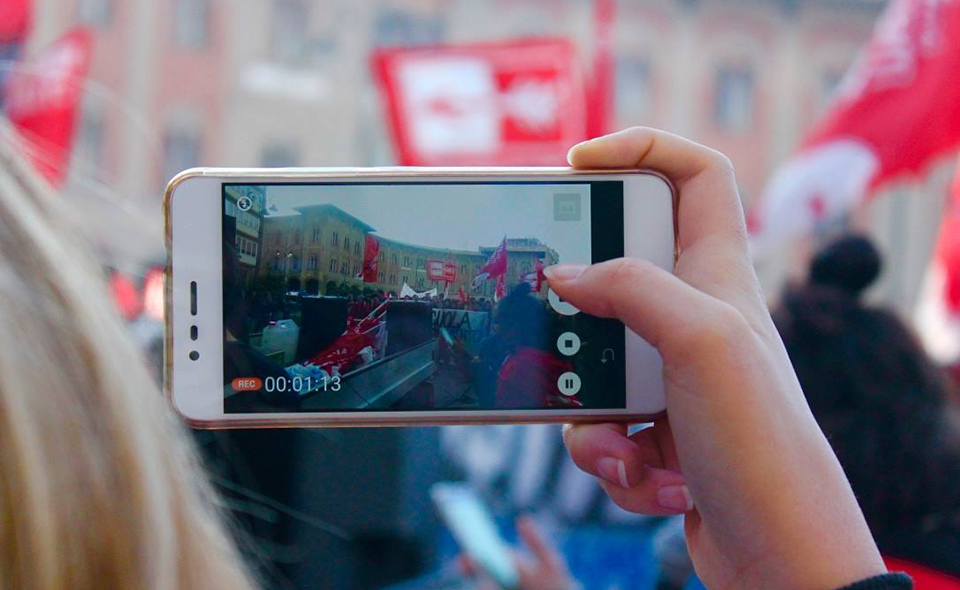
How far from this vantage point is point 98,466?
57cm

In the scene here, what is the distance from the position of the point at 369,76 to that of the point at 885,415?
35.6 ft

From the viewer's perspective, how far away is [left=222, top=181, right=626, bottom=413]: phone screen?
2.71 ft

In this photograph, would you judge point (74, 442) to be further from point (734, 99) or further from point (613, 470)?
point (734, 99)

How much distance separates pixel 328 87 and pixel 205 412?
1141 cm

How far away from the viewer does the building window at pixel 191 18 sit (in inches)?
449

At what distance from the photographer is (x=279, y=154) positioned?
38.2ft

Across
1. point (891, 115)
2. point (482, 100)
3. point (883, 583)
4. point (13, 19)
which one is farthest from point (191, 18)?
point (883, 583)

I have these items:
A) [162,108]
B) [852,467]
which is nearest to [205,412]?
[852,467]

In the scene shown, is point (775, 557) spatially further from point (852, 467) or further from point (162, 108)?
point (162, 108)

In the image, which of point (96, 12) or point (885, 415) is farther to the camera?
point (96, 12)

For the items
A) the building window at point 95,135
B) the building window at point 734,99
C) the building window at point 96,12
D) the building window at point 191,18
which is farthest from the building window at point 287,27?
the building window at point 734,99

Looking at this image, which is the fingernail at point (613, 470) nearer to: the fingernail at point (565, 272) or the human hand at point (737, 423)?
the human hand at point (737, 423)

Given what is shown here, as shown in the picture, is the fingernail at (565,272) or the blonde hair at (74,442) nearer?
the blonde hair at (74,442)

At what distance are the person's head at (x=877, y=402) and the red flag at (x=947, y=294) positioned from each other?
1.12m
